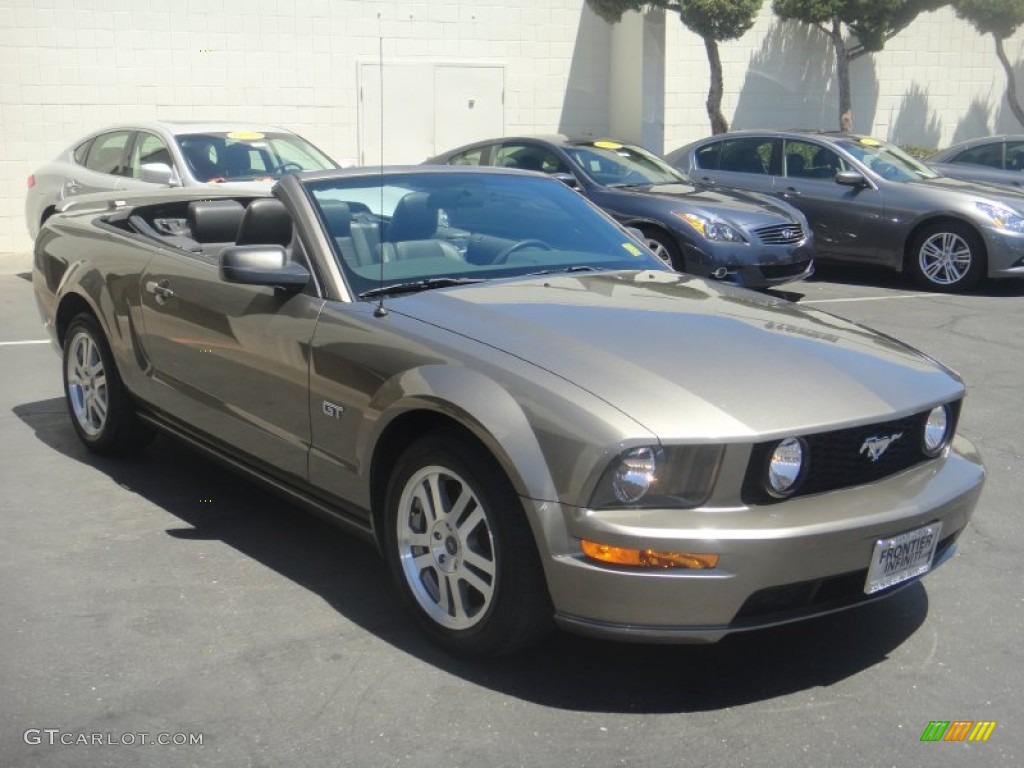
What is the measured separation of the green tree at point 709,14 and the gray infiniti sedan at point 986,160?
3.55 metres

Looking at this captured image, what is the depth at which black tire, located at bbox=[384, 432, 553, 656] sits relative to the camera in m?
3.67

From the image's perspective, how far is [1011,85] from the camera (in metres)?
21.5

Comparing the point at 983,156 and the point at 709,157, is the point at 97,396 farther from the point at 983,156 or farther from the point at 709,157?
the point at 983,156

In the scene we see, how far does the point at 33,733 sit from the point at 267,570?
1.36 m

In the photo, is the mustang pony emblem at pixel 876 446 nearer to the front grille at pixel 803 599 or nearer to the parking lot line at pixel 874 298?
the front grille at pixel 803 599

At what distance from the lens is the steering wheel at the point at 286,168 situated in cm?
1156

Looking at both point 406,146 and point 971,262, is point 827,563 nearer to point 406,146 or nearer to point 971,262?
point 971,262

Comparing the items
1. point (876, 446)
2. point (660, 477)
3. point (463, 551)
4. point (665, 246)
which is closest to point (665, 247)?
point (665, 246)

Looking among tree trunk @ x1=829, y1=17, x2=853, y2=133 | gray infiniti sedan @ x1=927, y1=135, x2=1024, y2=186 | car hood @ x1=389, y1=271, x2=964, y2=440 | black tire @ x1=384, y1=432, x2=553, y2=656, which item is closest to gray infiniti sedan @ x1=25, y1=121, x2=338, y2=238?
car hood @ x1=389, y1=271, x2=964, y2=440

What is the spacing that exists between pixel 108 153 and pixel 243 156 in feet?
5.39

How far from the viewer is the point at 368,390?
4188 millimetres

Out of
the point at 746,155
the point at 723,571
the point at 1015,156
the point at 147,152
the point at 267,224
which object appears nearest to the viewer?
the point at 723,571

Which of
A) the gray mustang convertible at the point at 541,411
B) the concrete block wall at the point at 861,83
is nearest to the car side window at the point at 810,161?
the concrete block wall at the point at 861,83

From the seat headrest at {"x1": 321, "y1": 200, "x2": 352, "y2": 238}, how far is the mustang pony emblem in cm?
212
